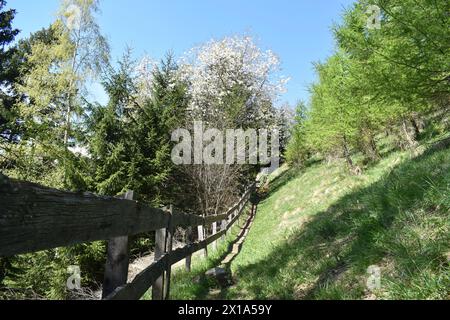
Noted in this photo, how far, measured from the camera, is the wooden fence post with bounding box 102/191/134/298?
8.70ft

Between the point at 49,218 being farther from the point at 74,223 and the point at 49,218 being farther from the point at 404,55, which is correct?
the point at 404,55

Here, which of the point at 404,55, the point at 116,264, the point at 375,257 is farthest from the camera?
the point at 404,55

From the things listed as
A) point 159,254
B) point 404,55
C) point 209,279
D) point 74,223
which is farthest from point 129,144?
→ point 74,223

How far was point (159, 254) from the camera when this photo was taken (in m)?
4.43

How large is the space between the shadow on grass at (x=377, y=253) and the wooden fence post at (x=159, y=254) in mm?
1459

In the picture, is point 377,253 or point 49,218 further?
point 377,253

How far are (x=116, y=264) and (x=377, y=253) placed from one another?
2.95 metres

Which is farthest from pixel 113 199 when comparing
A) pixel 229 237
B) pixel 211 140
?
pixel 211 140

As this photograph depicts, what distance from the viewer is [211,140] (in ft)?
73.2

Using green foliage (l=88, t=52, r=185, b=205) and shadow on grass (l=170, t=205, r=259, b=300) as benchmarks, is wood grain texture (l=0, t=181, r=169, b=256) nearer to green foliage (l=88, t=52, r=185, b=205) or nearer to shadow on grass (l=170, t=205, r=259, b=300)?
shadow on grass (l=170, t=205, r=259, b=300)

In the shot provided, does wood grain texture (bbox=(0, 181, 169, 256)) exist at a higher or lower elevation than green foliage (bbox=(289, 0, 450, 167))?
lower

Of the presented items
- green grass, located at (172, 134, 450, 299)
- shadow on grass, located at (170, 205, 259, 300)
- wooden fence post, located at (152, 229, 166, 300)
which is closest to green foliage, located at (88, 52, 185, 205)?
shadow on grass, located at (170, 205, 259, 300)

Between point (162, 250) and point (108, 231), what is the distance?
221cm

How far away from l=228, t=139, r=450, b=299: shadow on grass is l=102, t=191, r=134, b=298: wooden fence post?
222 centimetres
